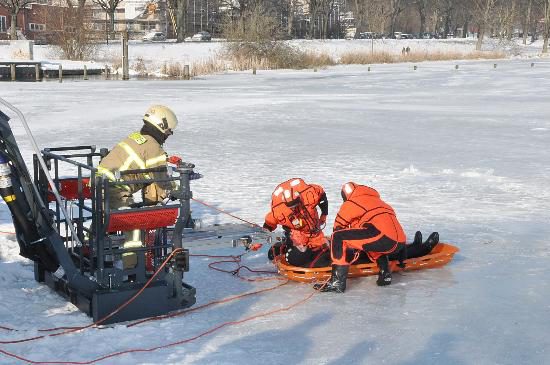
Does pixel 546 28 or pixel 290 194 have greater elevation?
pixel 546 28

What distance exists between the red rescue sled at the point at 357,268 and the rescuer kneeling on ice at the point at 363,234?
0.51ft

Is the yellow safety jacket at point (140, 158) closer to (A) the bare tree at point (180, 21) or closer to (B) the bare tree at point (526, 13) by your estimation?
(A) the bare tree at point (180, 21)

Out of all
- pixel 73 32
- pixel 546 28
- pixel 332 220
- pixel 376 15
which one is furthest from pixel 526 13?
pixel 332 220

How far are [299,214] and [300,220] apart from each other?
6 cm

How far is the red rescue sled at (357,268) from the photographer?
6.01 metres

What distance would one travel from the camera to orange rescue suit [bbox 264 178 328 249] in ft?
20.2

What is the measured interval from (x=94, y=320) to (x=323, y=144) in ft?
31.7

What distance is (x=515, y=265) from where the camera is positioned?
257 inches

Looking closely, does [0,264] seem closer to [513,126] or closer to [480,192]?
[480,192]

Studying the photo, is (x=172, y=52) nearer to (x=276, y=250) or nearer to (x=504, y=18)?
(x=504, y=18)

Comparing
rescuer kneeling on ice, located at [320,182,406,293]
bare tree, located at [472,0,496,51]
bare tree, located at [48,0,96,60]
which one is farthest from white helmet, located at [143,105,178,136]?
bare tree, located at [472,0,496,51]

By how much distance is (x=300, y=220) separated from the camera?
Answer: 6.28 meters

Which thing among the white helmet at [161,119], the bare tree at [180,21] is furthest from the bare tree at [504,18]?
the white helmet at [161,119]

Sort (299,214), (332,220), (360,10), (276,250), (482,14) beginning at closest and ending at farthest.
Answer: (299,214), (276,250), (332,220), (482,14), (360,10)
